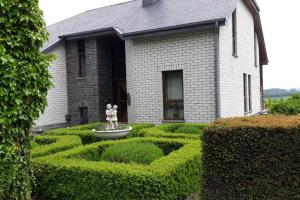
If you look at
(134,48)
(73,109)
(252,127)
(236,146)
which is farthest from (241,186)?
(73,109)

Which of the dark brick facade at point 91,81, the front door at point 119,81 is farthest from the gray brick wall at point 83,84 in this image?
the front door at point 119,81

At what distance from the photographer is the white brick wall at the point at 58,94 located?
46.2ft

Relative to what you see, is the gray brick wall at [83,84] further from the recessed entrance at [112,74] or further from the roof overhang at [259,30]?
the roof overhang at [259,30]

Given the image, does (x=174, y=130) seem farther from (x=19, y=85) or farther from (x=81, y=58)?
(x=81, y=58)

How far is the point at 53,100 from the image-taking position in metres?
14.2

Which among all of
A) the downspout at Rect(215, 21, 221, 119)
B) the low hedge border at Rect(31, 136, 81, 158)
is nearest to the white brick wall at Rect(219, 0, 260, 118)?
the downspout at Rect(215, 21, 221, 119)

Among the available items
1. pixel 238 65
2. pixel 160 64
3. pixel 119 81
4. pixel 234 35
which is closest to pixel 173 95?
pixel 160 64

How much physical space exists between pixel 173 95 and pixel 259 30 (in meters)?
10.6

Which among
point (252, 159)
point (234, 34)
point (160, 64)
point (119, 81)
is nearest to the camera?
point (252, 159)

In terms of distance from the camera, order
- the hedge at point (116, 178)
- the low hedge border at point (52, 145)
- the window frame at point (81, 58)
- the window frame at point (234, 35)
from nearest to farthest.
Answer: the hedge at point (116, 178) < the low hedge border at point (52, 145) < the window frame at point (234, 35) < the window frame at point (81, 58)

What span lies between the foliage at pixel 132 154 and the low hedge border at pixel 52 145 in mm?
1156

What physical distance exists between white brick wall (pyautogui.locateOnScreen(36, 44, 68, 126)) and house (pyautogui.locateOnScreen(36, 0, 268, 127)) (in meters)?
0.05

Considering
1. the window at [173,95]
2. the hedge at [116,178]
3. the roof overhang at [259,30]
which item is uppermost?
the roof overhang at [259,30]

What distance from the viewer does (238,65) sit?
1390cm
